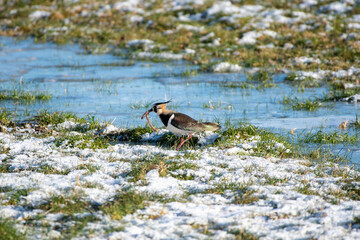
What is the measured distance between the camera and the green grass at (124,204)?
A: 16.3 ft

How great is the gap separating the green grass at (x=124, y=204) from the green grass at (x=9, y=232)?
3.05ft

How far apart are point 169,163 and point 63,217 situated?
6.57 feet

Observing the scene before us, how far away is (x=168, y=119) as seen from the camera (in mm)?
7402

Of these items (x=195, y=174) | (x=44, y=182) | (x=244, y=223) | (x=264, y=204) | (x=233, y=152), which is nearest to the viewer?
(x=244, y=223)

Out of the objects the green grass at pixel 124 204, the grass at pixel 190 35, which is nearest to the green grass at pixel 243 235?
the green grass at pixel 124 204

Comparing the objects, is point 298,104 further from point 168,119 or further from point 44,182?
point 44,182

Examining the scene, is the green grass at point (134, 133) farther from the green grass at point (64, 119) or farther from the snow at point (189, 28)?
the snow at point (189, 28)

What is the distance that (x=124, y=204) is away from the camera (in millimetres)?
5199

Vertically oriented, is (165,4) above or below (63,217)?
above

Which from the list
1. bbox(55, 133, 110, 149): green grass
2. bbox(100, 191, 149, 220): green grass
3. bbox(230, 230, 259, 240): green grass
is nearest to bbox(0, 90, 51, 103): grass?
bbox(55, 133, 110, 149): green grass

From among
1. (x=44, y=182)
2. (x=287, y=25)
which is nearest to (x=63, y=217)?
(x=44, y=182)

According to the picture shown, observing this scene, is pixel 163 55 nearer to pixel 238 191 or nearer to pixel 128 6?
pixel 128 6

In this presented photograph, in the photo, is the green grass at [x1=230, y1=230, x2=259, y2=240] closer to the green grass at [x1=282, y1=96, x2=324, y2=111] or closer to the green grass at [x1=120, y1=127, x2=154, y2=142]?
the green grass at [x1=120, y1=127, x2=154, y2=142]

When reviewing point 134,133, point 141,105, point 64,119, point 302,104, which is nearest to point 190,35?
point 141,105
